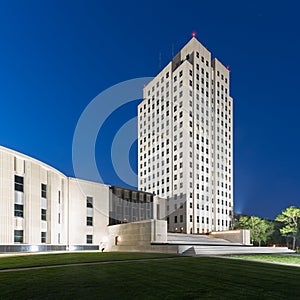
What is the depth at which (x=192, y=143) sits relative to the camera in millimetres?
75312

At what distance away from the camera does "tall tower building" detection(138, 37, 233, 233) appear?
241 ft

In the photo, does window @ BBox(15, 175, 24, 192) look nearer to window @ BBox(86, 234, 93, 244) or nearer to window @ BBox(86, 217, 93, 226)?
window @ BBox(86, 217, 93, 226)

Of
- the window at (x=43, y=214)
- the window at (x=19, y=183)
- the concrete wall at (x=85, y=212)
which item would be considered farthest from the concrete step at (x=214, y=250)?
the concrete wall at (x=85, y=212)

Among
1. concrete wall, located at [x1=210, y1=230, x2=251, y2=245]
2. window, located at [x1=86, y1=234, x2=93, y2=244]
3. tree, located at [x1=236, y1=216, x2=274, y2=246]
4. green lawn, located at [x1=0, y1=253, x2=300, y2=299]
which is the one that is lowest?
tree, located at [x1=236, y1=216, x2=274, y2=246]

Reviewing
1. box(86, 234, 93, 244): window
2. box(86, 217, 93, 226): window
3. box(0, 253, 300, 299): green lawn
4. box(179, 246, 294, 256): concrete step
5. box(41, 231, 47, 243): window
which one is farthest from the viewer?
box(86, 217, 93, 226): window

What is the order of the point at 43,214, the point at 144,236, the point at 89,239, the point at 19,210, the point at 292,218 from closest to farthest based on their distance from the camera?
the point at 144,236
the point at 19,210
the point at 43,214
the point at 89,239
the point at 292,218

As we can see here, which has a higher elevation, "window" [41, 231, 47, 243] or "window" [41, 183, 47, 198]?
"window" [41, 183, 47, 198]

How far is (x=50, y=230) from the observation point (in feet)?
126

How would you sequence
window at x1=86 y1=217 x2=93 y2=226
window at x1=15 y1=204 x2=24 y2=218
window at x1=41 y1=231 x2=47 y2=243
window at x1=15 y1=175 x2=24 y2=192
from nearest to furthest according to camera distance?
window at x1=15 y1=204 x2=24 y2=218
window at x1=15 y1=175 x2=24 y2=192
window at x1=41 y1=231 x2=47 y2=243
window at x1=86 y1=217 x2=93 y2=226

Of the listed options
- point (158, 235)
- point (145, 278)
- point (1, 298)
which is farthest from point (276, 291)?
point (158, 235)

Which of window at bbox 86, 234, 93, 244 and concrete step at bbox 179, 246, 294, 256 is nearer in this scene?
concrete step at bbox 179, 246, 294, 256

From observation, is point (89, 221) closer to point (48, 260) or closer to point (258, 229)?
point (48, 260)

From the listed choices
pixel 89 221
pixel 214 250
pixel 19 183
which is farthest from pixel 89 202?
pixel 214 250

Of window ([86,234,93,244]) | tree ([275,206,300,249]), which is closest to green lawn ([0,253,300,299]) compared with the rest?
window ([86,234,93,244])
